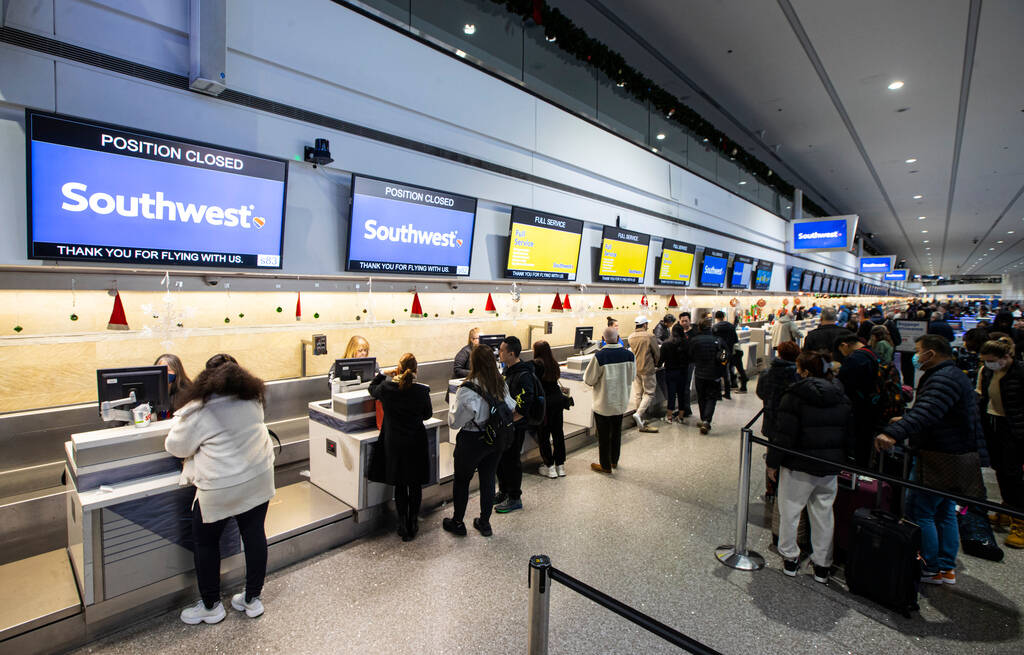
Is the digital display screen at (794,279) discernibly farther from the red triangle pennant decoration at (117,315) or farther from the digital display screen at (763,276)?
the red triangle pennant decoration at (117,315)

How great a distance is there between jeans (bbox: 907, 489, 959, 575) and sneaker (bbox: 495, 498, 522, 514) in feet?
9.48

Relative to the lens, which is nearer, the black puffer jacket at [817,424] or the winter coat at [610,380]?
the black puffer jacket at [817,424]

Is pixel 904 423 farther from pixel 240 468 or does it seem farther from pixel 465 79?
pixel 465 79

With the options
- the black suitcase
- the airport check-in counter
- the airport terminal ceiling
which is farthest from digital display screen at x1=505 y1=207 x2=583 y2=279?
the black suitcase

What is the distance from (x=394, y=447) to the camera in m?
3.49

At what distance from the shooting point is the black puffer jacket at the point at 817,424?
316 centimetres

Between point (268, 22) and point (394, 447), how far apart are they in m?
3.58

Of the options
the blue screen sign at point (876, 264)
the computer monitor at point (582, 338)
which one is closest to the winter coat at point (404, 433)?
the computer monitor at point (582, 338)

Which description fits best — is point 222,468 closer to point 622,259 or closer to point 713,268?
point 622,259

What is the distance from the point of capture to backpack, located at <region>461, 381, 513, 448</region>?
357 centimetres

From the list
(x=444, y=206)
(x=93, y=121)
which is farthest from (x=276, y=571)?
(x=444, y=206)

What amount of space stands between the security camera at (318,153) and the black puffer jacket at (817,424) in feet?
13.7

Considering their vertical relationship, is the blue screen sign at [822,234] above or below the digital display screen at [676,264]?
above

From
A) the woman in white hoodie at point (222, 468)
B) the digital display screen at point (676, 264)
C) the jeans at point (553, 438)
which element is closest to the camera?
the woman in white hoodie at point (222, 468)
